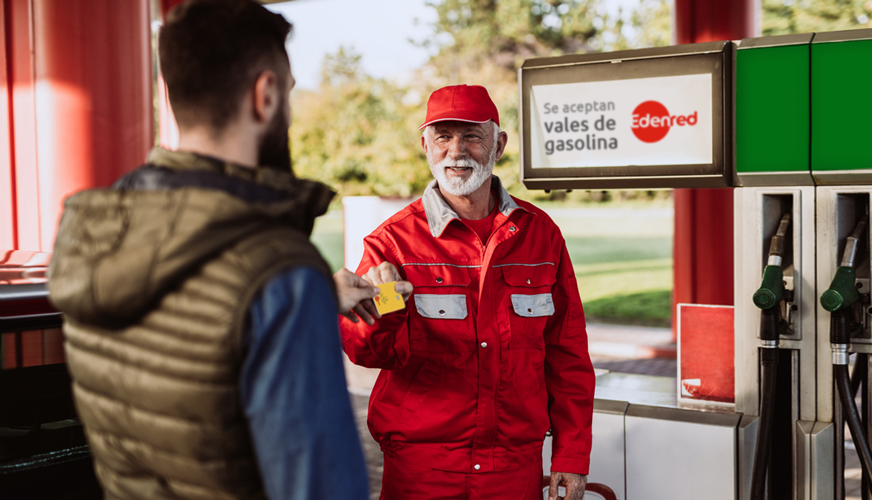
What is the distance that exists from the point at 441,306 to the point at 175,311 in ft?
4.29

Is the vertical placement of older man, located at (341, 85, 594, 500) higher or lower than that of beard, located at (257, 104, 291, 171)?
lower

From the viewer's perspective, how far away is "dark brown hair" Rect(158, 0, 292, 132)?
1.29 metres

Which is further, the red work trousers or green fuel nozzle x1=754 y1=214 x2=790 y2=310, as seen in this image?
green fuel nozzle x1=754 y1=214 x2=790 y2=310

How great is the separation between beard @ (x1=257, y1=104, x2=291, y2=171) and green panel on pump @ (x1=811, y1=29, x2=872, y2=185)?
7.09ft

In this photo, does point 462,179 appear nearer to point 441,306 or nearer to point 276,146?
point 441,306

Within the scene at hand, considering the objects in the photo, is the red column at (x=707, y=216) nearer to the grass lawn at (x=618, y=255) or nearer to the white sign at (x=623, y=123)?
the white sign at (x=623, y=123)

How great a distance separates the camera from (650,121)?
10.5 feet

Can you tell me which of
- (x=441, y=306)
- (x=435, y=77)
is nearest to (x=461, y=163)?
(x=441, y=306)

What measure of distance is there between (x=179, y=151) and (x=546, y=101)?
7.51ft

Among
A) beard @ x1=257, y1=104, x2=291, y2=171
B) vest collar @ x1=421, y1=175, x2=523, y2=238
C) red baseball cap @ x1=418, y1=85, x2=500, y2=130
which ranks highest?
red baseball cap @ x1=418, y1=85, x2=500, y2=130

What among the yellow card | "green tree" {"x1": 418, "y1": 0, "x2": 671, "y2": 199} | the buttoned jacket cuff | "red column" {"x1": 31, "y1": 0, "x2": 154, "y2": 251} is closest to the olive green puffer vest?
the yellow card

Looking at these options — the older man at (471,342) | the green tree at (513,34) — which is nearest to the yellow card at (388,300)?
the older man at (471,342)

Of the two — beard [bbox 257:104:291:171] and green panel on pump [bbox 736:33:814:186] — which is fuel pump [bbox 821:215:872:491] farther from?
beard [bbox 257:104:291:171]

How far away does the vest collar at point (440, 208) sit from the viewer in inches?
99.1
